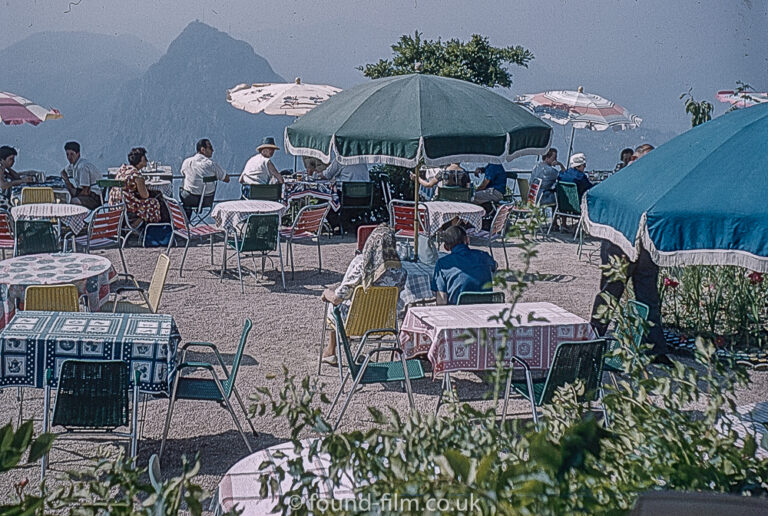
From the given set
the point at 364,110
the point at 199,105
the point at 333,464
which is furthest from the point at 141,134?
the point at 333,464

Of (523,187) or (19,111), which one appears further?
(523,187)

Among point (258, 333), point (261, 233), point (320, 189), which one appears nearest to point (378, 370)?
point (258, 333)

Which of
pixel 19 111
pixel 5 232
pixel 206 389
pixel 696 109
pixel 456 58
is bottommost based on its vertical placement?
pixel 206 389

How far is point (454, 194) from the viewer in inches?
462

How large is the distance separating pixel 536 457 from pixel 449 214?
9.46 m

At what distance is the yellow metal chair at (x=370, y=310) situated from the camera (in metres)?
5.79

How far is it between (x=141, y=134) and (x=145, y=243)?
85665 mm

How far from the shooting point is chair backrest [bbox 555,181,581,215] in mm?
12398

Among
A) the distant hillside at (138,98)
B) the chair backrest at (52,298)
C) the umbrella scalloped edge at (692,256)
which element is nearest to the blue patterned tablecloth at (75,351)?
the chair backrest at (52,298)

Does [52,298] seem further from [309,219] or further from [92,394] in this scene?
[309,219]

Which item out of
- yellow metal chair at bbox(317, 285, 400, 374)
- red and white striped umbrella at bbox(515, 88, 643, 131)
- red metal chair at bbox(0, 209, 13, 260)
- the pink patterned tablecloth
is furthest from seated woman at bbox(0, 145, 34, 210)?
red and white striped umbrella at bbox(515, 88, 643, 131)

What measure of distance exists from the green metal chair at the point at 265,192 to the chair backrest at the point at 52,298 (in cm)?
601

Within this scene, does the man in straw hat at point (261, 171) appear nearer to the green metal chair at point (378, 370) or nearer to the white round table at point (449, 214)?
the white round table at point (449, 214)

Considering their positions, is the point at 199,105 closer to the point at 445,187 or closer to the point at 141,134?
the point at 141,134
